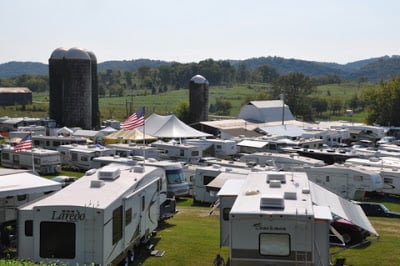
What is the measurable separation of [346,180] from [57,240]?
18.0 m

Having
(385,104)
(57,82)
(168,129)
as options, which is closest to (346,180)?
(168,129)

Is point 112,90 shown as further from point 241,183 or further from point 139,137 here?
point 241,183

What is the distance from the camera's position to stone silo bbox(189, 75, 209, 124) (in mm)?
62750

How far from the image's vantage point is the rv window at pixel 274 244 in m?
10.6

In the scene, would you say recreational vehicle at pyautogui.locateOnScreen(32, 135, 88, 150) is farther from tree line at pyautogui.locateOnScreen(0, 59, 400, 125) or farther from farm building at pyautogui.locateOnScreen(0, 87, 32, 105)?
farm building at pyautogui.locateOnScreen(0, 87, 32, 105)

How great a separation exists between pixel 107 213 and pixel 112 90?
6000 inches

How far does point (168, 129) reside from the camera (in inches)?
1796

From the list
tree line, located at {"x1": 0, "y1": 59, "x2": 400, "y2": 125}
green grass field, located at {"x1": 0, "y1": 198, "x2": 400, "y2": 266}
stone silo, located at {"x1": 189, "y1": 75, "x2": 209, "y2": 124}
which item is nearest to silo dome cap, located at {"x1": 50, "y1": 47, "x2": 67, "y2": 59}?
stone silo, located at {"x1": 189, "y1": 75, "x2": 209, "y2": 124}

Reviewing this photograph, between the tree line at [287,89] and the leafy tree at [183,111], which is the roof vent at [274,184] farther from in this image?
the leafy tree at [183,111]

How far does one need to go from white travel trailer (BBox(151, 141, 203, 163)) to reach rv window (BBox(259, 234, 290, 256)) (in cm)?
2387

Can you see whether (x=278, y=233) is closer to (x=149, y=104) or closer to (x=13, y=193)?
(x=13, y=193)

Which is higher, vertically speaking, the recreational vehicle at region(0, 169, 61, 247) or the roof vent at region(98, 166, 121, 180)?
the roof vent at region(98, 166, 121, 180)

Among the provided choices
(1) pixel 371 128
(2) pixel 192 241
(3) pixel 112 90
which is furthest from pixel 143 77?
(2) pixel 192 241

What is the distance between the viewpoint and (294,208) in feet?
35.6
